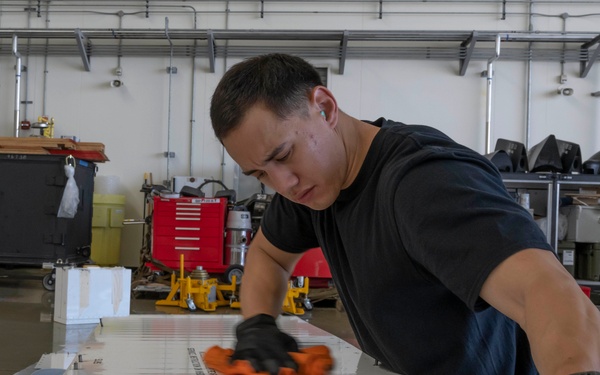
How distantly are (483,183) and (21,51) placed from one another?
22.7 ft

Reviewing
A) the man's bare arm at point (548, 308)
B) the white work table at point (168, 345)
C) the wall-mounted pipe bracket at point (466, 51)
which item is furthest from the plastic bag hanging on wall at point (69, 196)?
the man's bare arm at point (548, 308)

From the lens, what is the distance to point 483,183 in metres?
0.61

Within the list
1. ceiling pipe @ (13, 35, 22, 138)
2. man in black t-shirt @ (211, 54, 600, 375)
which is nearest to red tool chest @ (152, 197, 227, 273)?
ceiling pipe @ (13, 35, 22, 138)

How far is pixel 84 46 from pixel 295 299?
151 inches

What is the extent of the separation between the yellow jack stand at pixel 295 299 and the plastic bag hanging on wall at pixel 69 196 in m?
1.99

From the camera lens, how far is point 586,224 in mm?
4973

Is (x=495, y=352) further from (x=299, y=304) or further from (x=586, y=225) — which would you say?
(x=586, y=225)

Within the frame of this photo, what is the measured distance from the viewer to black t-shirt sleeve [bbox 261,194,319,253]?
1.16 meters

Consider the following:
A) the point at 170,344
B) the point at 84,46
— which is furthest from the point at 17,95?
the point at 170,344

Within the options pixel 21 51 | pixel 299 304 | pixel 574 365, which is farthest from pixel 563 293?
pixel 21 51

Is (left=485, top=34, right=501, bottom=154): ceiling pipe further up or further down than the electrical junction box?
further up

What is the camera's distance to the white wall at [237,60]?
619 centimetres

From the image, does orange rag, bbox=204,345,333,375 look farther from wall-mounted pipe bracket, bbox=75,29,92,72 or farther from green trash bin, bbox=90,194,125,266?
wall-mounted pipe bracket, bbox=75,29,92,72

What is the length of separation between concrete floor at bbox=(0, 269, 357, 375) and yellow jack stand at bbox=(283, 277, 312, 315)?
0.25 ft
